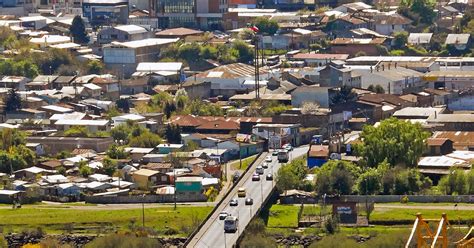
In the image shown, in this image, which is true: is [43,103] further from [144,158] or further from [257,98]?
[144,158]

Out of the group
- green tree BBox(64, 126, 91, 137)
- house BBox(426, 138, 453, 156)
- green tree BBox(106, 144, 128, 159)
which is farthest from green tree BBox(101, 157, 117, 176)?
house BBox(426, 138, 453, 156)

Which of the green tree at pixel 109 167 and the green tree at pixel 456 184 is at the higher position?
the green tree at pixel 456 184

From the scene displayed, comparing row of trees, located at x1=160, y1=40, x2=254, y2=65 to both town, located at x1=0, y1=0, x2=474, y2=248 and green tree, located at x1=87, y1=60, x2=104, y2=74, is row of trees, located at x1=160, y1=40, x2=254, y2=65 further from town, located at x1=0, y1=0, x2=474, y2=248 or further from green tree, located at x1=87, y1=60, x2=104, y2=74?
green tree, located at x1=87, y1=60, x2=104, y2=74

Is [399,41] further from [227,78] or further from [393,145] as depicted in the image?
[393,145]

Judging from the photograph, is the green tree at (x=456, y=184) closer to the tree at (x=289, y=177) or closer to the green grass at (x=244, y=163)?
the tree at (x=289, y=177)

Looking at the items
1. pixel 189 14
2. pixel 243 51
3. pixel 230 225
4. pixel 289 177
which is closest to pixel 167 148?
pixel 289 177

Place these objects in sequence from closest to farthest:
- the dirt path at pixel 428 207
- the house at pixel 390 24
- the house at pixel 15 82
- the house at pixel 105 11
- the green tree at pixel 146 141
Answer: the dirt path at pixel 428 207 < the green tree at pixel 146 141 < the house at pixel 15 82 < the house at pixel 390 24 < the house at pixel 105 11

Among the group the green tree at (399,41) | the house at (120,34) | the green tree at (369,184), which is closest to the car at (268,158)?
the green tree at (369,184)
